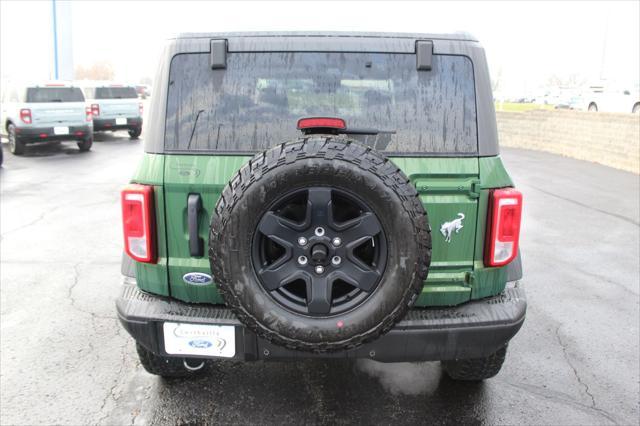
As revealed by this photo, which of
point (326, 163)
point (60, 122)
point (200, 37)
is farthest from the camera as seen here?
point (60, 122)

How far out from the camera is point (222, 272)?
2373mm

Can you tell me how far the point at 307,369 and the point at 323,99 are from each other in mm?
1804

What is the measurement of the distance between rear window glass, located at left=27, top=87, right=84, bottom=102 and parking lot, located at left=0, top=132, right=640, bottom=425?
29.9ft

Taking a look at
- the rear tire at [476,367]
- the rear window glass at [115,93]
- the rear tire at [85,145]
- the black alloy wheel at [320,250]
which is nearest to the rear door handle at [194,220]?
the black alloy wheel at [320,250]

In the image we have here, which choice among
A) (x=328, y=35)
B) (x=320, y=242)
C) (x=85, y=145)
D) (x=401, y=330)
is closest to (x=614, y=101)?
A: (x=85, y=145)

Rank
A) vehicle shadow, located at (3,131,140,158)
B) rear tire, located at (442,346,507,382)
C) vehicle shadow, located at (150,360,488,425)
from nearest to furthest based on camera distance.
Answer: vehicle shadow, located at (150,360,488,425), rear tire, located at (442,346,507,382), vehicle shadow, located at (3,131,140,158)

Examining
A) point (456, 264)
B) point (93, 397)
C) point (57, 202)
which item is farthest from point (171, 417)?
point (57, 202)

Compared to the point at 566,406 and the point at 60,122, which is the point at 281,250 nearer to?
the point at 566,406

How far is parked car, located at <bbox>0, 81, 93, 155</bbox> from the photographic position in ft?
48.1

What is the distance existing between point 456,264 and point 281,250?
2.82 ft

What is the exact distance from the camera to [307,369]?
3.65 meters

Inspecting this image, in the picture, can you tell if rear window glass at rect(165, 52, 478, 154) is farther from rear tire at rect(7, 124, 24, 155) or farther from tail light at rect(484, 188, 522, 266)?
rear tire at rect(7, 124, 24, 155)

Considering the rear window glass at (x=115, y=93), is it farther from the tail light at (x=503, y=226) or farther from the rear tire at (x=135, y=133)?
the tail light at (x=503, y=226)

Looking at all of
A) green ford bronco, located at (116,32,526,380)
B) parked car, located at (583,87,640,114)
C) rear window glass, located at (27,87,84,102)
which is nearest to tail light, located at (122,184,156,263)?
green ford bronco, located at (116,32,526,380)
